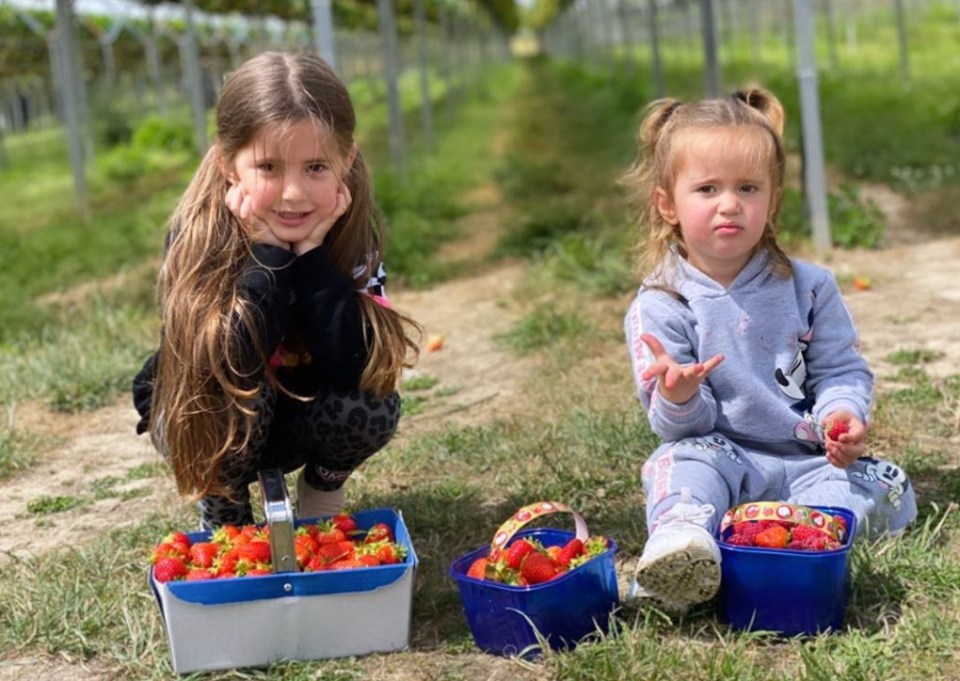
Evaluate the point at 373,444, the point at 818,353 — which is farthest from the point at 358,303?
the point at 818,353

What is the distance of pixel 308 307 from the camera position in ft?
8.28

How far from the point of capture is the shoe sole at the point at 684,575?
2.12m

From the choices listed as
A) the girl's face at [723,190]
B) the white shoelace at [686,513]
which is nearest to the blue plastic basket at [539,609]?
the white shoelace at [686,513]

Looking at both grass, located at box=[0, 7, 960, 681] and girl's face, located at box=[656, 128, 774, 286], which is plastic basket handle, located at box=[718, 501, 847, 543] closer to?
grass, located at box=[0, 7, 960, 681]

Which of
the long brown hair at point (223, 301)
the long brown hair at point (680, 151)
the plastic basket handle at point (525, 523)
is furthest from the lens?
the long brown hair at point (680, 151)

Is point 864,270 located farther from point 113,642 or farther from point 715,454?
point 113,642

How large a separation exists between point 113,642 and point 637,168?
1510 millimetres

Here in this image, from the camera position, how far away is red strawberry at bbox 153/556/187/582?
2.17m

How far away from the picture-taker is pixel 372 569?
216 cm

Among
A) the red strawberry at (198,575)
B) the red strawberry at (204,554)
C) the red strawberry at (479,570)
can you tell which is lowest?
the red strawberry at (479,570)

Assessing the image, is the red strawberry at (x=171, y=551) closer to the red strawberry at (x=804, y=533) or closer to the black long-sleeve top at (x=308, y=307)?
the black long-sleeve top at (x=308, y=307)

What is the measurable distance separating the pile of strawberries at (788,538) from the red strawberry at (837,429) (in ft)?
0.80

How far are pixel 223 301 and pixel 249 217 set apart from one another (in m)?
0.18

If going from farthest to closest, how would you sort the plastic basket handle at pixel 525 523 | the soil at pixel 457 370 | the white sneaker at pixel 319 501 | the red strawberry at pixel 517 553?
the soil at pixel 457 370, the white sneaker at pixel 319 501, the plastic basket handle at pixel 525 523, the red strawberry at pixel 517 553
